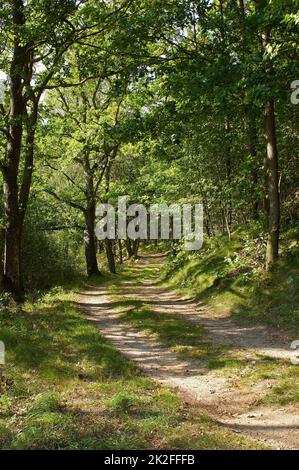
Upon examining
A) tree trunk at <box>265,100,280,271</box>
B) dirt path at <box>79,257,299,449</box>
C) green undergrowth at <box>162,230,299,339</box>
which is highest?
tree trunk at <box>265,100,280,271</box>

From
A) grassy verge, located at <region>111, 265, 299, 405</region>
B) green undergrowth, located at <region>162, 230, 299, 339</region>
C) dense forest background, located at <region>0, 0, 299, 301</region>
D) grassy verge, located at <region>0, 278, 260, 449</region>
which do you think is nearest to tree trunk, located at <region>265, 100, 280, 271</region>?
dense forest background, located at <region>0, 0, 299, 301</region>

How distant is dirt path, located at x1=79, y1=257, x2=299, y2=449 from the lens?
5957mm

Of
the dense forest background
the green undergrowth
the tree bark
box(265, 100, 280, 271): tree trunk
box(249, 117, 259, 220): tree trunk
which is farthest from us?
box(249, 117, 259, 220): tree trunk

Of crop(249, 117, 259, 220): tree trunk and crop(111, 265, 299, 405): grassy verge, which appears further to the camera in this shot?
crop(249, 117, 259, 220): tree trunk

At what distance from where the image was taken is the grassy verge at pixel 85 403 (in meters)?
5.26

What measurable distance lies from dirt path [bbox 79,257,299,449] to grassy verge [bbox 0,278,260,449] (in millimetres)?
412

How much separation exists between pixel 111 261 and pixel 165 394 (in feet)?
76.7

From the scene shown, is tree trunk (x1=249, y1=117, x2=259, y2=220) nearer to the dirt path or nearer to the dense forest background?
the dense forest background

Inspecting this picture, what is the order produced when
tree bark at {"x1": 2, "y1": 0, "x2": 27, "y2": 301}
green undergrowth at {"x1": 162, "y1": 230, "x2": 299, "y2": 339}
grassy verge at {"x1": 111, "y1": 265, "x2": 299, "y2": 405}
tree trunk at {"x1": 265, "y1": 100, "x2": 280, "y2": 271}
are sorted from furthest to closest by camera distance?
tree bark at {"x1": 2, "y1": 0, "x2": 27, "y2": 301}, tree trunk at {"x1": 265, "y1": 100, "x2": 280, "y2": 271}, green undergrowth at {"x1": 162, "y1": 230, "x2": 299, "y2": 339}, grassy verge at {"x1": 111, "y1": 265, "x2": 299, "y2": 405}

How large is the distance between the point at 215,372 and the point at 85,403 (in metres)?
2.79

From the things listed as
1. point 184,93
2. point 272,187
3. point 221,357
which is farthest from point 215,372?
point 184,93

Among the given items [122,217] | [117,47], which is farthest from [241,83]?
[122,217]

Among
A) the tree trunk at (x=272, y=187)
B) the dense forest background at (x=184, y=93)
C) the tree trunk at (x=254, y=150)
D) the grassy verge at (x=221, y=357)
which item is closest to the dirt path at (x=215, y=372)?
the grassy verge at (x=221, y=357)

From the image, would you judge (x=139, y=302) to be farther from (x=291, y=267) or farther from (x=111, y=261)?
(x=111, y=261)
